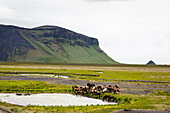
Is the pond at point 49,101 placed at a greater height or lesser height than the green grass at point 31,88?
greater

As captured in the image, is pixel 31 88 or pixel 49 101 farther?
pixel 31 88

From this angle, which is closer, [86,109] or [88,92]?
[86,109]

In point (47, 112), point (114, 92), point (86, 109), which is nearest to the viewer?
point (47, 112)

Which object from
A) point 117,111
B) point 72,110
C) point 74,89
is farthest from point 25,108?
point 74,89

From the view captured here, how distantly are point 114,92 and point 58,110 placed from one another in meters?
14.7

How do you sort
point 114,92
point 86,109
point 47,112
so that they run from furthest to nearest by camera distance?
point 114,92
point 86,109
point 47,112

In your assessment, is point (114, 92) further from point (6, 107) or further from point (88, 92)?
point (6, 107)

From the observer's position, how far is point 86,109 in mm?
23750

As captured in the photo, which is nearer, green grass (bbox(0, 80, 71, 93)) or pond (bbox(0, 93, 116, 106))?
pond (bbox(0, 93, 116, 106))

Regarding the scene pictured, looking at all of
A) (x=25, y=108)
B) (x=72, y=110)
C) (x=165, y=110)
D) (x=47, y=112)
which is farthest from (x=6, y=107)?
(x=165, y=110)

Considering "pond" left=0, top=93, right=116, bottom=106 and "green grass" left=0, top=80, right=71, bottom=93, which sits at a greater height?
"pond" left=0, top=93, right=116, bottom=106

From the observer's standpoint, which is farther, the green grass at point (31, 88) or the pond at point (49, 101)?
the green grass at point (31, 88)

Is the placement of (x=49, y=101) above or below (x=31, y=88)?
above

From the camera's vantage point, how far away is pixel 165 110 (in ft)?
76.9
